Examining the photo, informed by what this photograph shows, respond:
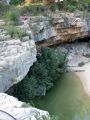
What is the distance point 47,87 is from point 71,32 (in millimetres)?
5951

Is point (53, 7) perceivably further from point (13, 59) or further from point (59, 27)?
point (13, 59)

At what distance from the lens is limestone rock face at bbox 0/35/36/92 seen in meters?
18.0

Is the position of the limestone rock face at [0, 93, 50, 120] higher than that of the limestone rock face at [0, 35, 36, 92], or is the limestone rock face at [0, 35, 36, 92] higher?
the limestone rock face at [0, 93, 50, 120]

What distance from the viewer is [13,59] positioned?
18.5 meters

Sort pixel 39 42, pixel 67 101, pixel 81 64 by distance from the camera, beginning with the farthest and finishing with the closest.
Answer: pixel 81 64 → pixel 39 42 → pixel 67 101

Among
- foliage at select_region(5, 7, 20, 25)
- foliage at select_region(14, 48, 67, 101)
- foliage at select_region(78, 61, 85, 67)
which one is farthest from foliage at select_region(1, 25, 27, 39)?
foliage at select_region(78, 61, 85, 67)

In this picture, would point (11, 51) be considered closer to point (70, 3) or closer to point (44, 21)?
point (44, 21)

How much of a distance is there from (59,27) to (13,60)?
361 inches

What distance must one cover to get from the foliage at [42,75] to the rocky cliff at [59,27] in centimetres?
97

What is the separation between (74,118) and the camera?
20750 millimetres

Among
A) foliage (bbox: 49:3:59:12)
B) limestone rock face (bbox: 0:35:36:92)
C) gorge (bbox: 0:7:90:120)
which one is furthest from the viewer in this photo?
foliage (bbox: 49:3:59:12)

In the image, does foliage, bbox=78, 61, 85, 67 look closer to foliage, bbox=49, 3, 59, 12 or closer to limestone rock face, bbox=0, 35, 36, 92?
foliage, bbox=49, 3, 59, 12

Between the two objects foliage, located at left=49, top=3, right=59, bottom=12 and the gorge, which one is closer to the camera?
the gorge

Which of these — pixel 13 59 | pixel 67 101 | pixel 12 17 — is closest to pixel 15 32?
pixel 12 17
